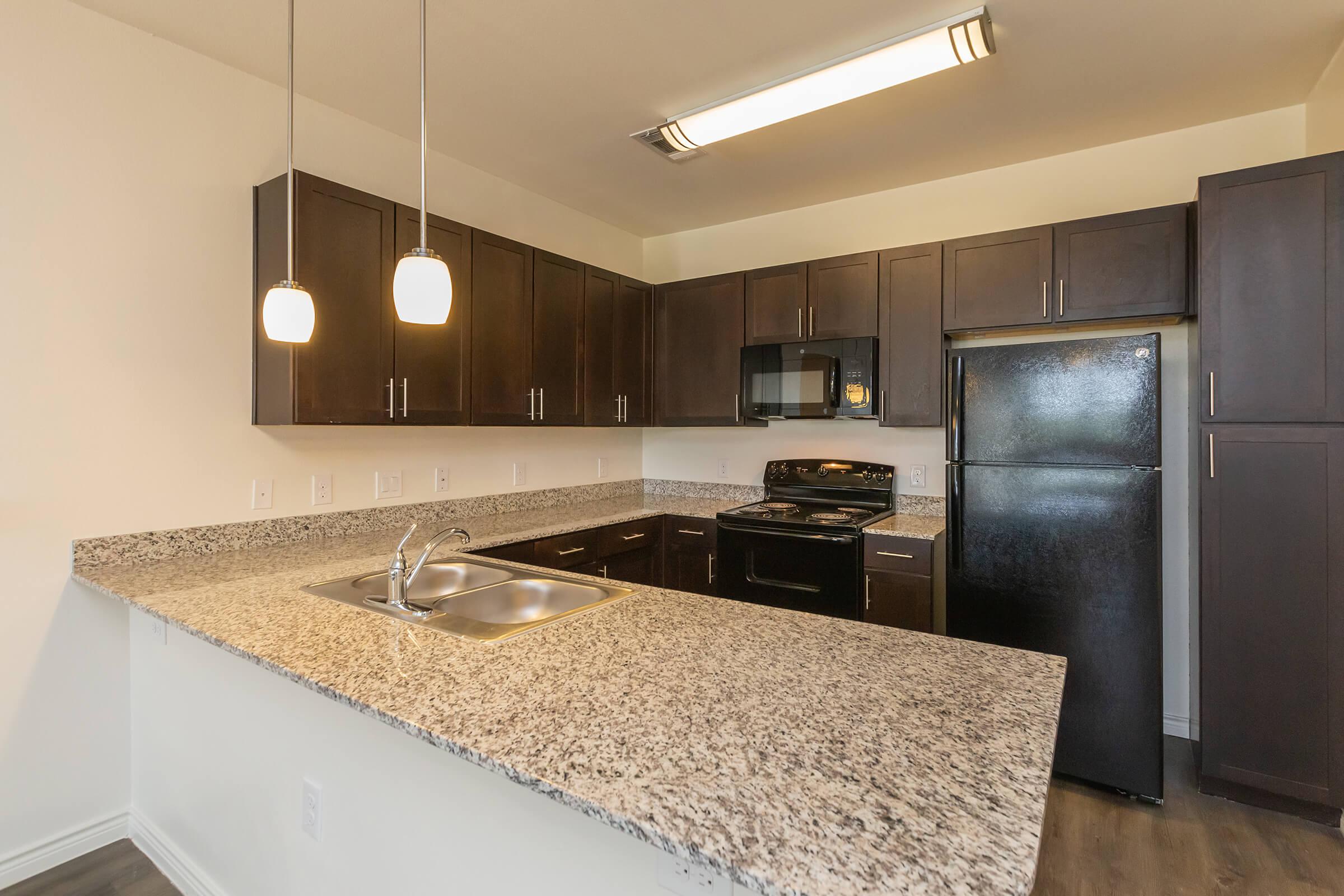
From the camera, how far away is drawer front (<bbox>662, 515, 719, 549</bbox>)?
3393 mm

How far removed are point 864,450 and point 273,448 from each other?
273cm

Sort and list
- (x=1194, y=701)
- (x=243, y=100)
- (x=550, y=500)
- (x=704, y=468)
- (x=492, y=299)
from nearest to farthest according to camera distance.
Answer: (x=243, y=100) → (x=1194, y=701) → (x=492, y=299) → (x=550, y=500) → (x=704, y=468)

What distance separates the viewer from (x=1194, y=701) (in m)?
2.67

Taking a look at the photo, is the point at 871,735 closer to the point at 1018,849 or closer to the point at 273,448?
the point at 1018,849

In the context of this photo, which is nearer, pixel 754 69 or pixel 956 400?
pixel 754 69

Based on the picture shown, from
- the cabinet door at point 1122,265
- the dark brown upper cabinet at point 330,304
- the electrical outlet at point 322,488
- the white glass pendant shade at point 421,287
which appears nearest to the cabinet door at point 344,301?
the dark brown upper cabinet at point 330,304

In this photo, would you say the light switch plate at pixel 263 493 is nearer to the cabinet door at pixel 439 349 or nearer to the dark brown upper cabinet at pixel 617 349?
the cabinet door at pixel 439 349

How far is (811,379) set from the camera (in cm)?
333

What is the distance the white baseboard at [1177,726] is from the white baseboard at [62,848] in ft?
13.1

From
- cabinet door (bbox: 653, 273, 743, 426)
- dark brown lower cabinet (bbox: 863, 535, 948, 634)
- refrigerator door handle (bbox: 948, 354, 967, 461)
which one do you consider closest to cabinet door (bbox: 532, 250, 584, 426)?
cabinet door (bbox: 653, 273, 743, 426)

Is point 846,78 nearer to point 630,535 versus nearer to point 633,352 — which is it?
point 633,352

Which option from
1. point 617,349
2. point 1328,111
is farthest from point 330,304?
point 1328,111

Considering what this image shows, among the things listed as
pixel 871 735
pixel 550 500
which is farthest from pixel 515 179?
pixel 871 735

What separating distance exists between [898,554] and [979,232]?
166 cm
